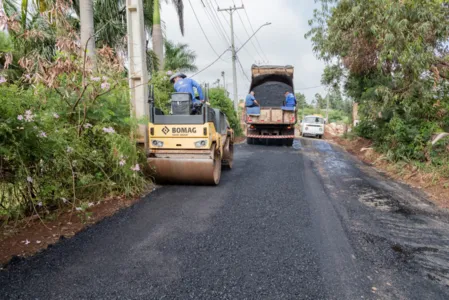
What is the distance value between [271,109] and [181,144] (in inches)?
339

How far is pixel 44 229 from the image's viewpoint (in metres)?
4.24

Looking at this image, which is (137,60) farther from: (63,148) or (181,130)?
(63,148)

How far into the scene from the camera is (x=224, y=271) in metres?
3.26

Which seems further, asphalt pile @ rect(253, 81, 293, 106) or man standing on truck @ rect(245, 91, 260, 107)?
asphalt pile @ rect(253, 81, 293, 106)

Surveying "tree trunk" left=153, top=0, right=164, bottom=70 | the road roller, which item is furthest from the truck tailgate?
the road roller

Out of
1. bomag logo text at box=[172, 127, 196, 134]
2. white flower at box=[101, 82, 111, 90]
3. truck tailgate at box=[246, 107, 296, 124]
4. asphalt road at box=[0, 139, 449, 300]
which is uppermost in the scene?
white flower at box=[101, 82, 111, 90]

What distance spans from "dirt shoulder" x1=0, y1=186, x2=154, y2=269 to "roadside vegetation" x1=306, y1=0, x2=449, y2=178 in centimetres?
682

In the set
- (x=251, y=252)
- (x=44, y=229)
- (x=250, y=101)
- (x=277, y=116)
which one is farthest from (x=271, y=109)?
(x=44, y=229)

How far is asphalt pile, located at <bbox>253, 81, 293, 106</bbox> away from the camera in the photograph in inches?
634

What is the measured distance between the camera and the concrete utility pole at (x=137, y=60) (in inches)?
260

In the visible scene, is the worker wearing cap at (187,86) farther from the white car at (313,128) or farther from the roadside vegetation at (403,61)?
the white car at (313,128)

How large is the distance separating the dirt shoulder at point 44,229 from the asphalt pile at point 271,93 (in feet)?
39.2

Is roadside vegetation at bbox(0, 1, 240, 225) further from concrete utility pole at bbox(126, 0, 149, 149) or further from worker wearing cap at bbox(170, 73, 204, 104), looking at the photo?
worker wearing cap at bbox(170, 73, 204, 104)

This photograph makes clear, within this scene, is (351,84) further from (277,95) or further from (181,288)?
(181,288)
